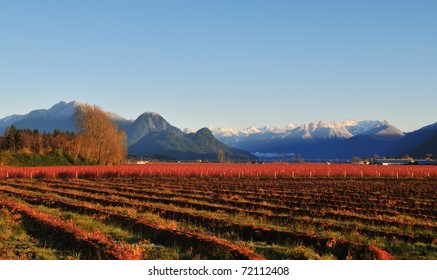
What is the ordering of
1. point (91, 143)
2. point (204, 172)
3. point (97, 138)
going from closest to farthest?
point (204, 172)
point (91, 143)
point (97, 138)

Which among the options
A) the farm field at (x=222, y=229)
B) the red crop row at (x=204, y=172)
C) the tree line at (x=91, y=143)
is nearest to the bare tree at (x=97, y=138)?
the tree line at (x=91, y=143)

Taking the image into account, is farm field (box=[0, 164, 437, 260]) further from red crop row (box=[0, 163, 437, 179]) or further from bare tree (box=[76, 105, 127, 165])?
bare tree (box=[76, 105, 127, 165])

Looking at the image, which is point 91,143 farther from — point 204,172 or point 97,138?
point 204,172

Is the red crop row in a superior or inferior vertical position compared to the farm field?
superior

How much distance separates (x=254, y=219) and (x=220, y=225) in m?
2.87

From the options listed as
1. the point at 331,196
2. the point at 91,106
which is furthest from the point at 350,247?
the point at 91,106

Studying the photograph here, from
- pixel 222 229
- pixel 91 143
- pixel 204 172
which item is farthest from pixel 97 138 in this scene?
pixel 222 229

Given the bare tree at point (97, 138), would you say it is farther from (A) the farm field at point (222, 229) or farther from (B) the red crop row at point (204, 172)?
(A) the farm field at point (222, 229)

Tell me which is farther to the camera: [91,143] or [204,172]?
[91,143]

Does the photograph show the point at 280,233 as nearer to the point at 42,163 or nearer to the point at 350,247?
the point at 350,247

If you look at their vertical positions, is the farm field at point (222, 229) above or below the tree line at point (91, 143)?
below

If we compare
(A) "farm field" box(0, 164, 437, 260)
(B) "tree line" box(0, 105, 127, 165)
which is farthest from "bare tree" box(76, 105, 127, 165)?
(A) "farm field" box(0, 164, 437, 260)

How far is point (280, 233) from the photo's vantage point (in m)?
15.9

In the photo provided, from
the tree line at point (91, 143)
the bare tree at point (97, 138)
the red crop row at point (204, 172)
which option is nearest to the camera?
the red crop row at point (204, 172)
